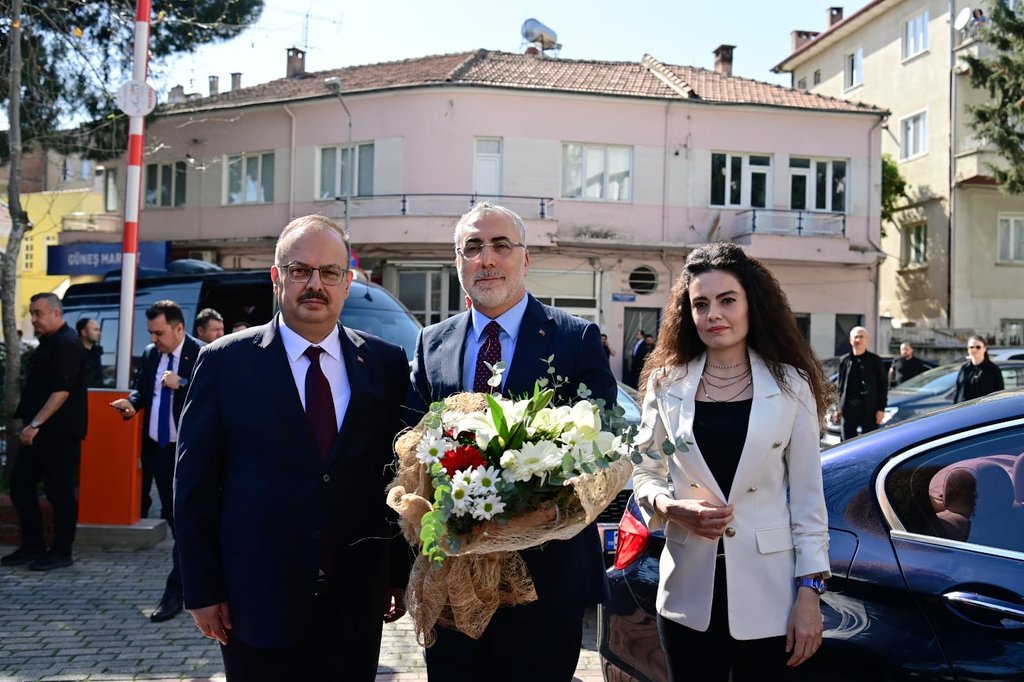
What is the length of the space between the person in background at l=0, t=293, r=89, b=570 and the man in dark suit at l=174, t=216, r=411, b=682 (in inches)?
180

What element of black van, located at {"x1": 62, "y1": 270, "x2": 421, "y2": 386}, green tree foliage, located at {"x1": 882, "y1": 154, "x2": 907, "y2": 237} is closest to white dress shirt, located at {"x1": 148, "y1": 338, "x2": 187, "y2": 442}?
black van, located at {"x1": 62, "y1": 270, "x2": 421, "y2": 386}

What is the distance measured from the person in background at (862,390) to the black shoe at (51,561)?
8.82 m

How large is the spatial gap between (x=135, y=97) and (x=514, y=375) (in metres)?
6.25

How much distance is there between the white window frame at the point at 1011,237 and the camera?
2928 cm

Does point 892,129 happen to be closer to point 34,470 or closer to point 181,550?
point 34,470

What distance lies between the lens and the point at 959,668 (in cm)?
256

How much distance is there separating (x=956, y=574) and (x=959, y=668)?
0.28 meters

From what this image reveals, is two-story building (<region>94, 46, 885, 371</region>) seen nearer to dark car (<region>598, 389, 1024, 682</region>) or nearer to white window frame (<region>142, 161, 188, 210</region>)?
white window frame (<region>142, 161, 188, 210</region>)

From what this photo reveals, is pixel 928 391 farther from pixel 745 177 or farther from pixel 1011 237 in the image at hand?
pixel 1011 237

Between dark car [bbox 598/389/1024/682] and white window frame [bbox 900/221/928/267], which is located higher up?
white window frame [bbox 900/221/928/267]

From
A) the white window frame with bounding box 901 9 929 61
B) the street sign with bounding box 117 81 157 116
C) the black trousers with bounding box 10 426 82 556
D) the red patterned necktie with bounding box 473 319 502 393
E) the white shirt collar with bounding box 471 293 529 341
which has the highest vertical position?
the white window frame with bounding box 901 9 929 61

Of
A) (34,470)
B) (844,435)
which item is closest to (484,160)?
(844,435)

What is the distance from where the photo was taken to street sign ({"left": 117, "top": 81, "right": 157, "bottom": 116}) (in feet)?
25.3

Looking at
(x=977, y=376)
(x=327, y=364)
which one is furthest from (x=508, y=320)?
(x=977, y=376)
